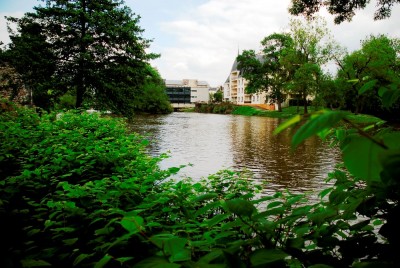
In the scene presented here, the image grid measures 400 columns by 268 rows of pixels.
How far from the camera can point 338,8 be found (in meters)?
9.73

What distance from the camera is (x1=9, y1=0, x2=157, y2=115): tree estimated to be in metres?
19.1

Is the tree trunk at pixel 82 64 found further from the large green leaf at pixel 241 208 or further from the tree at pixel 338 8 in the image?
the large green leaf at pixel 241 208

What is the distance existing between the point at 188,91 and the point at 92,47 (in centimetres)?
13496

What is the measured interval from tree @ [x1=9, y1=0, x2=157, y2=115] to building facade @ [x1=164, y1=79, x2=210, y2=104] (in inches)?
5068

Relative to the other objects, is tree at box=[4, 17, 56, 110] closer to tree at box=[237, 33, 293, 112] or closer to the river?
the river

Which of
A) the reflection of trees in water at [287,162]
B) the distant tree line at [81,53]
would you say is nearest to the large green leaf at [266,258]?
the reflection of trees in water at [287,162]

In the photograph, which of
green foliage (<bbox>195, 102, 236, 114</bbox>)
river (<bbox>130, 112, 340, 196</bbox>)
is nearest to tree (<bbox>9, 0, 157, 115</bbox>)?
river (<bbox>130, 112, 340, 196</bbox>)

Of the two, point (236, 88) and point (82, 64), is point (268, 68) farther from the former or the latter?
point (236, 88)

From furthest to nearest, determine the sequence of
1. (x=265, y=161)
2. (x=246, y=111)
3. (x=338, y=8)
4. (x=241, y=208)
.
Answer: (x=246, y=111) → (x=265, y=161) → (x=338, y=8) → (x=241, y=208)

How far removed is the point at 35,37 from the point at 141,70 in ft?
23.7

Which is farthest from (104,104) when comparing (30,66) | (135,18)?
(135,18)

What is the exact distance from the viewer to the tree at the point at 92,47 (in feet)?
62.6

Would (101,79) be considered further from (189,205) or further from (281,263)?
(281,263)

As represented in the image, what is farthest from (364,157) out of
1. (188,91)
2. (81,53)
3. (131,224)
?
(188,91)
